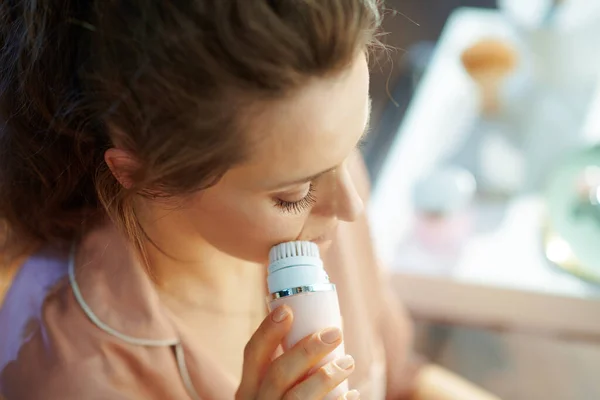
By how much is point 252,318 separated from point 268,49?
1.28ft

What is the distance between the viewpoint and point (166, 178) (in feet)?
1.59

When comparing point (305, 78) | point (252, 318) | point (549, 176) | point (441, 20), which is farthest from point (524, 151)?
point (441, 20)

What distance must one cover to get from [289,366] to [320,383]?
26mm

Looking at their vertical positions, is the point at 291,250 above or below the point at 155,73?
below

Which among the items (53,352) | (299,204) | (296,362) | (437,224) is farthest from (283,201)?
(437,224)

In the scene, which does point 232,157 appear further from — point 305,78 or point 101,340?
point 101,340

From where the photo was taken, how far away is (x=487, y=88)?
0.95 m

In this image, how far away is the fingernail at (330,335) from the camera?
0.48 meters

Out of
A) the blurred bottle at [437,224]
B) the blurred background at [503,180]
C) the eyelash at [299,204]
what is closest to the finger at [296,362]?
the eyelash at [299,204]

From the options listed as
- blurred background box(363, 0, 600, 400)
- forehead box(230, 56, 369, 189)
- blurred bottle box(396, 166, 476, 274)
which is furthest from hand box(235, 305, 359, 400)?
blurred bottle box(396, 166, 476, 274)

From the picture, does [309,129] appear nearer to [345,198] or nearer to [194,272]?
A: [345,198]

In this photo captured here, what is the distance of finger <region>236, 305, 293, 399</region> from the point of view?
19.3 inches

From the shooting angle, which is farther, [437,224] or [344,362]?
[437,224]

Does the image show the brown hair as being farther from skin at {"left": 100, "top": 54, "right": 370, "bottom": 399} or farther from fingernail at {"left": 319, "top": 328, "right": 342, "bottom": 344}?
fingernail at {"left": 319, "top": 328, "right": 342, "bottom": 344}
